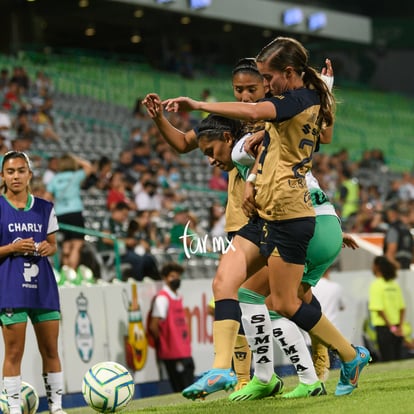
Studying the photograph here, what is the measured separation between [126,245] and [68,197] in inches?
40.3

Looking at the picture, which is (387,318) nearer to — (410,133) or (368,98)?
(410,133)

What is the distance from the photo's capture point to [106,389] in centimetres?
722

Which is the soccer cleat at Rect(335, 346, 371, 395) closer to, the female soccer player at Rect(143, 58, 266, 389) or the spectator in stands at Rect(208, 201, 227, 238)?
the female soccer player at Rect(143, 58, 266, 389)

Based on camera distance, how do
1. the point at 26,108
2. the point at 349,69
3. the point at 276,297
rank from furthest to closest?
the point at 349,69
the point at 26,108
the point at 276,297

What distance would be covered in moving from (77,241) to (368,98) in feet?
89.0

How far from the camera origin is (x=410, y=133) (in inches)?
1453

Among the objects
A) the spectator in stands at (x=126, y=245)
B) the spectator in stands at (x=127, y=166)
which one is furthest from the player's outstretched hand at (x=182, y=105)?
the spectator in stands at (x=127, y=166)

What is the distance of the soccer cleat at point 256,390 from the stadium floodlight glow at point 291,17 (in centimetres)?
3206

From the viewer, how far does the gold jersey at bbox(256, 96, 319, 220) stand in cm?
646

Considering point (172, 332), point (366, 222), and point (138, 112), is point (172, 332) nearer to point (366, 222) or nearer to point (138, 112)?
point (366, 222)

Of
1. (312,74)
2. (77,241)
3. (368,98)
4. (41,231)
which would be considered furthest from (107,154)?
(368,98)

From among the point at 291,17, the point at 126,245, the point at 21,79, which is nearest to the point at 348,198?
the point at 21,79

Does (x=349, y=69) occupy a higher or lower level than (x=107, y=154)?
higher

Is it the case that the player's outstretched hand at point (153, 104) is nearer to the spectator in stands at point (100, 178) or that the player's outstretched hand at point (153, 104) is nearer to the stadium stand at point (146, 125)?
the stadium stand at point (146, 125)
